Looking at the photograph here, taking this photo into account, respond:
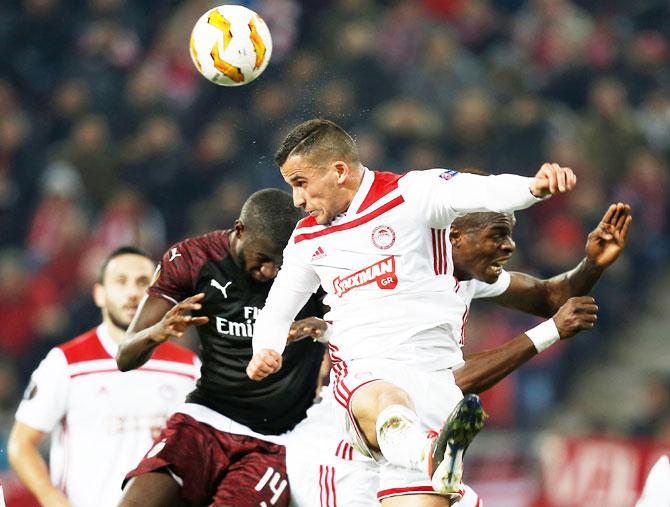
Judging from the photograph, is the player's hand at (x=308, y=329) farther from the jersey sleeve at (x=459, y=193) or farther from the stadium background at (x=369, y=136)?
the stadium background at (x=369, y=136)

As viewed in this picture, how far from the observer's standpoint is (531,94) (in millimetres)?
12008

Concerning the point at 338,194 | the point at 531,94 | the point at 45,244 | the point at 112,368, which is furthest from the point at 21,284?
the point at 338,194

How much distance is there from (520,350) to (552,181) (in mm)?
1400

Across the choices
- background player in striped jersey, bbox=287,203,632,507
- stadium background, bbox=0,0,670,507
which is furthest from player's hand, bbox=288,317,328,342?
stadium background, bbox=0,0,670,507

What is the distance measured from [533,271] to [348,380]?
6018 millimetres

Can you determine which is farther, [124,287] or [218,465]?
[124,287]

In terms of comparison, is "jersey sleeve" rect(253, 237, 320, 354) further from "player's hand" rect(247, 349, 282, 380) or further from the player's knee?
the player's knee

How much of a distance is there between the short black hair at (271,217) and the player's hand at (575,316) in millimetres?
1223

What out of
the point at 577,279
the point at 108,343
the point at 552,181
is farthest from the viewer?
the point at 108,343

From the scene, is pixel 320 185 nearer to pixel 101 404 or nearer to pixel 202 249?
pixel 202 249

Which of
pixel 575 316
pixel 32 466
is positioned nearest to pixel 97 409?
pixel 32 466

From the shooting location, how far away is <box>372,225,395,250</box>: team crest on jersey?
4859 mm

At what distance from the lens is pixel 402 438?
4.45 metres

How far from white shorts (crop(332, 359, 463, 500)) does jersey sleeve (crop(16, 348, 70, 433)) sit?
2.24 meters
